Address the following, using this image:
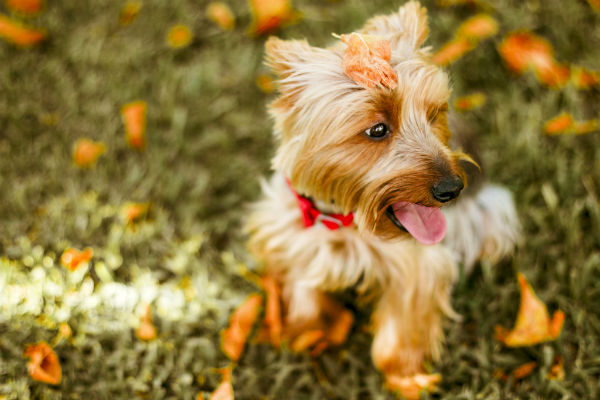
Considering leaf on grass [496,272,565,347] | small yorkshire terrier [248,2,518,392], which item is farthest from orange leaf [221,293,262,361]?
leaf on grass [496,272,565,347]

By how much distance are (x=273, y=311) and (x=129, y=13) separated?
273cm

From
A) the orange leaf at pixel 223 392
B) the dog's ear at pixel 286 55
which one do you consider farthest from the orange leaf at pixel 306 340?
the dog's ear at pixel 286 55

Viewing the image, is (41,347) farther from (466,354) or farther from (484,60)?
(484,60)

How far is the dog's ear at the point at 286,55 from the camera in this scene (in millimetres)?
1983

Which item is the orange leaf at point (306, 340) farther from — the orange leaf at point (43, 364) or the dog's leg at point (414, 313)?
the orange leaf at point (43, 364)

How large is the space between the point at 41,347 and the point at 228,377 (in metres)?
0.93

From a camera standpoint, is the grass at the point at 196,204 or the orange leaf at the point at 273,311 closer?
the grass at the point at 196,204

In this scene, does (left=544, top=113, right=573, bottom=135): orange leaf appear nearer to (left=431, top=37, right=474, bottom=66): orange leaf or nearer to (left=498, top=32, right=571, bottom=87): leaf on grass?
(left=498, top=32, right=571, bottom=87): leaf on grass

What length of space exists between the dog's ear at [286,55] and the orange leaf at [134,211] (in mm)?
1533

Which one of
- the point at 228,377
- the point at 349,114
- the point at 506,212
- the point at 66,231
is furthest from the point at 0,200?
the point at 506,212

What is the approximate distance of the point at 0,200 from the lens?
320 cm

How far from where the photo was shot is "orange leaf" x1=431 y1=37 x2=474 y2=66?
3.66 meters

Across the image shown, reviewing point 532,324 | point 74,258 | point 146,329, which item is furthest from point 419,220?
point 74,258

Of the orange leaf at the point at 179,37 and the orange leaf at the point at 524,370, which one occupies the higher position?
the orange leaf at the point at 179,37
